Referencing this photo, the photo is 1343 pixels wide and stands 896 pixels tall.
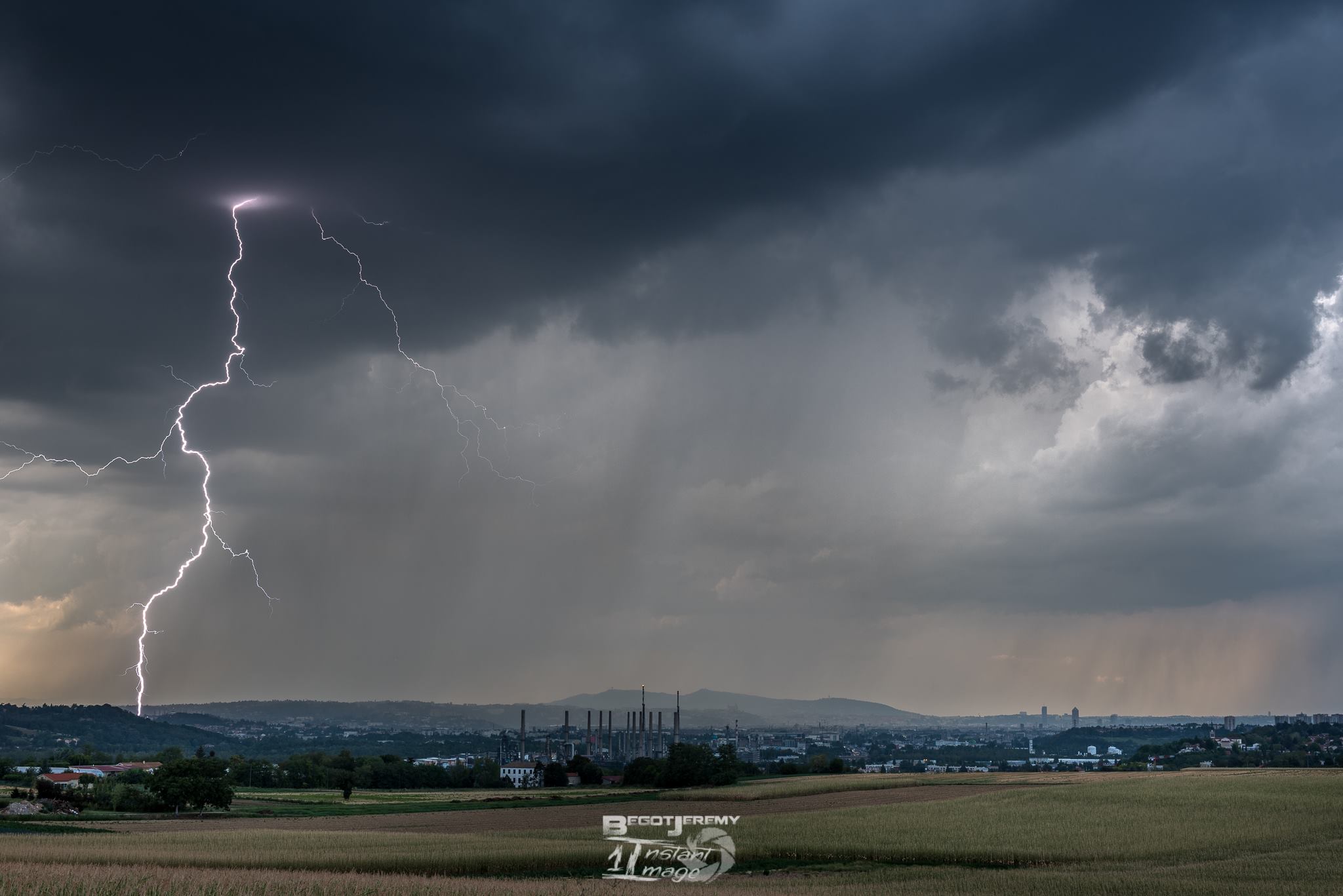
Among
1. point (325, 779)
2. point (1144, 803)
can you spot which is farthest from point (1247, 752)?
point (325, 779)

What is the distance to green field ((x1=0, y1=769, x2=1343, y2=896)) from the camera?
98.9ft

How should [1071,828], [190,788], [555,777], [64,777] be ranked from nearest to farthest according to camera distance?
[1071,828] → [190,788] → [64,777] → [555,777]

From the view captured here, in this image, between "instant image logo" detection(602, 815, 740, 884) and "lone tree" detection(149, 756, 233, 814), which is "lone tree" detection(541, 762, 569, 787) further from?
"instant image logo" detection(602, 815, 740, 884)

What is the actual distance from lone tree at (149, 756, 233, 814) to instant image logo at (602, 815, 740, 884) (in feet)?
129

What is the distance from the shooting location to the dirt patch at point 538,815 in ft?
190

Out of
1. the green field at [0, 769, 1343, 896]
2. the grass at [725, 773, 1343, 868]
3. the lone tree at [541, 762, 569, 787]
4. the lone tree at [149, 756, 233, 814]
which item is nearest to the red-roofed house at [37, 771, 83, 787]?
the lone tree at [149, 756, 233, 814]

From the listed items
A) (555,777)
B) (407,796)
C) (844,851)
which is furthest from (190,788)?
(555,777)

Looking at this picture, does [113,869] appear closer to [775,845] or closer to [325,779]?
[775,845]

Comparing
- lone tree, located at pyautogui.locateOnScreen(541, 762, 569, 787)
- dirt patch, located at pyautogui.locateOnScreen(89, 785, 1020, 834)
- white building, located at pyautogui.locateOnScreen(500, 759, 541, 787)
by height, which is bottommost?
white building, located at pyautogui.locateOnScreen(500, 759, 541, 787)

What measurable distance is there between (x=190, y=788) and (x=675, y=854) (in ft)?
166

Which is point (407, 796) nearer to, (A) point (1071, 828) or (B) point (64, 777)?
(B) point (64, 777)

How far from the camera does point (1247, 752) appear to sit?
154125 mm

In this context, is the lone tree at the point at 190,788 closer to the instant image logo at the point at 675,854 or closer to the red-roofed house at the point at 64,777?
the red-roofed house at the point at 64,777

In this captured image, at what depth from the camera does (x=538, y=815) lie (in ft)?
216
